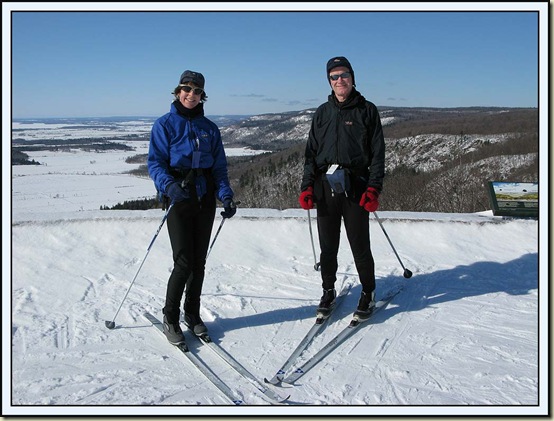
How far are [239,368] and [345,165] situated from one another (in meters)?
1.72

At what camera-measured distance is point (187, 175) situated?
3680 millimetres

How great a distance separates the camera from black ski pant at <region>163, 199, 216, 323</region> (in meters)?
3.71

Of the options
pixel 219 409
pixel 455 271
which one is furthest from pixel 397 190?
pixel 219 409

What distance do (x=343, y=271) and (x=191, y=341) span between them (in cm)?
217

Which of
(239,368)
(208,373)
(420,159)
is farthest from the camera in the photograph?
(420,159)

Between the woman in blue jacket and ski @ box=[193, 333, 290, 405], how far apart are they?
211 millimetres

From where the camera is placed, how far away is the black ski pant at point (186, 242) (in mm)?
3705

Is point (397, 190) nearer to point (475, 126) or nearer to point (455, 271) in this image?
point (455, 271)

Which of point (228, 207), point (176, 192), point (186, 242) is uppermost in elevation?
point (176, 192)

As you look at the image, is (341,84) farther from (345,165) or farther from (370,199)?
(370,199)

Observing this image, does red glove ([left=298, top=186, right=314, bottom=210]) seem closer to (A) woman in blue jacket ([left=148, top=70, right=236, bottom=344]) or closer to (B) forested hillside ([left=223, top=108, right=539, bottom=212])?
(A) woman in blue jacket ([left=148, top=70, right=236, bottom=344])

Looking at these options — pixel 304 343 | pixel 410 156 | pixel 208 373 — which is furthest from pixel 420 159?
pixel 208 373

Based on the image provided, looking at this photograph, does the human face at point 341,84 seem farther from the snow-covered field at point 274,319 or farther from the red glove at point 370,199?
the snow-covered field at point 274,319

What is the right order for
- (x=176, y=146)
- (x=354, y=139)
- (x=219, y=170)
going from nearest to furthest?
(x=176, y=146), (x=219, y=170), (x=354, y=139)
